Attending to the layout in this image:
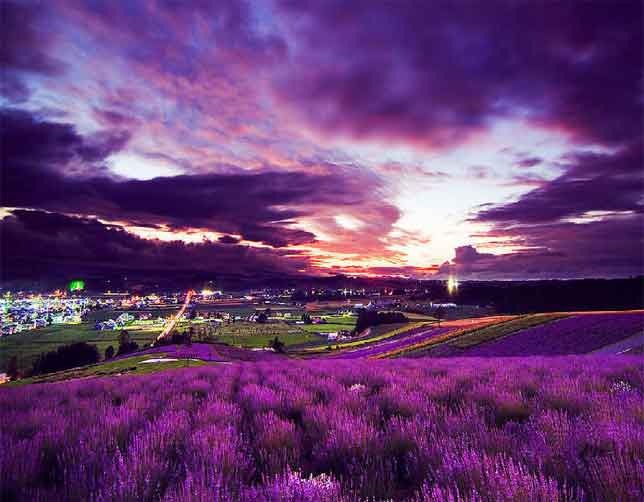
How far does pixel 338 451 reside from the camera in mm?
3096

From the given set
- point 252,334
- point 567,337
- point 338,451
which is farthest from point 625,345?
point 252,334

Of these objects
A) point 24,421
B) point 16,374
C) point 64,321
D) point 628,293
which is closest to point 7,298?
point 64,321

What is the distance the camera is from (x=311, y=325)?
4993 inches

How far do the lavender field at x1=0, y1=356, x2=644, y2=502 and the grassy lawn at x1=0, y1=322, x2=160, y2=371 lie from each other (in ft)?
333

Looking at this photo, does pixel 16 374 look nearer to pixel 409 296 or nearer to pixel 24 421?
pixel 24 421

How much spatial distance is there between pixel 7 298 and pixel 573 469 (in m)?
168

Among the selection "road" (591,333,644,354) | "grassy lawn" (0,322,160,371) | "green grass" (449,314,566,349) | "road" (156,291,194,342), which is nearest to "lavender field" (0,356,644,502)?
"road" (591,333,644,354)

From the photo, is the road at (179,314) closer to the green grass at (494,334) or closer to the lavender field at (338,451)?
the green grass at (494,334)

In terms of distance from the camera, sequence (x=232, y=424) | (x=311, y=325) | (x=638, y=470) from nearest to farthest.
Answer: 1. (x=638, y=470)
2. (x=232, y=424)
3. (x=311, y=325)

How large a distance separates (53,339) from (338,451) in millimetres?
138774

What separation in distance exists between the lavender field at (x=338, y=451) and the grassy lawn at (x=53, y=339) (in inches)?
3992

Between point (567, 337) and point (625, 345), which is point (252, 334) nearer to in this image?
point (567, 337)

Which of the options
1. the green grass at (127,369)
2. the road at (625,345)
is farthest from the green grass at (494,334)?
the green grass at (127,369)

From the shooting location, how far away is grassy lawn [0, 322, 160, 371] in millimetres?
95688
